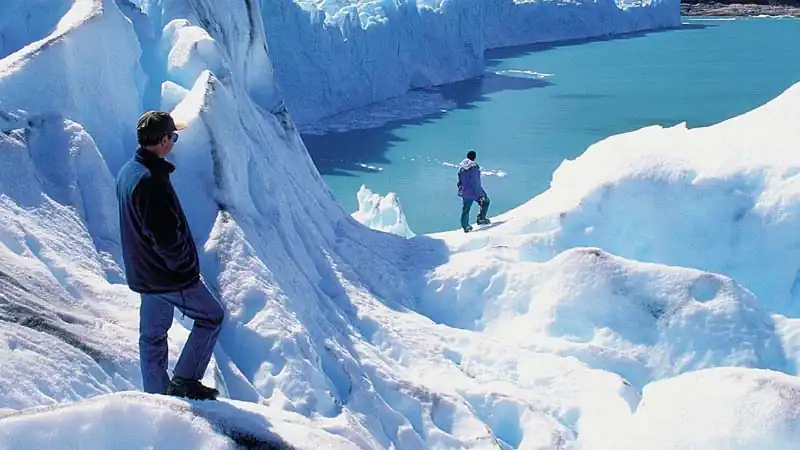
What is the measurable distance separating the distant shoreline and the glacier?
29124 mm

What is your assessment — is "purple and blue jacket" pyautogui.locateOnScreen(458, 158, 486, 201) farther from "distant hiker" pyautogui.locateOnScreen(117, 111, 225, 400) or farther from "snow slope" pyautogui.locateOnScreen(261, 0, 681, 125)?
"snow slope" pyautogui.locateOnScreen(261, 0, 681, 125)

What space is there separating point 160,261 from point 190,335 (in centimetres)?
23

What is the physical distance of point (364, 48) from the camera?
16.9 m

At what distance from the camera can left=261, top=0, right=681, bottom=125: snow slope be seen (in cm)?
1545

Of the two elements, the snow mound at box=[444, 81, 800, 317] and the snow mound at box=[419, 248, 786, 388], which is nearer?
the snow mound at box=[419, 248, 786, 388]

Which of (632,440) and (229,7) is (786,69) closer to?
(229,7)

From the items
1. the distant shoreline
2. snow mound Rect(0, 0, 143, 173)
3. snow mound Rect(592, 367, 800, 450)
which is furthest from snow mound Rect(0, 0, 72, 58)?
the distant shoreline

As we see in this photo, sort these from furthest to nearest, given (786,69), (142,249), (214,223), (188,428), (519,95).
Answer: (786,69)
(519,95)
(214,223)
(142,249)
(188,428)

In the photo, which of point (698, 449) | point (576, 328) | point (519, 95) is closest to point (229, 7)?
point (576, 328)

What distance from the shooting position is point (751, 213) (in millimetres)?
6074

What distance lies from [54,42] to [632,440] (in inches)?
127

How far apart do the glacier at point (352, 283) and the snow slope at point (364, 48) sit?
29.1 ft

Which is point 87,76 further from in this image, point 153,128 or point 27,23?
point 153,128

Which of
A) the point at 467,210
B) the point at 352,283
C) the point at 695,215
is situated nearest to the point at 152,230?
the point at 352,283
